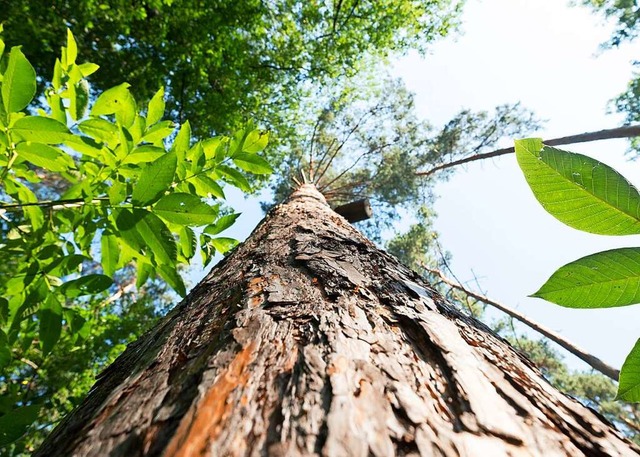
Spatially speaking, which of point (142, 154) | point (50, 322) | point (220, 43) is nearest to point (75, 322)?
point (50, 322)

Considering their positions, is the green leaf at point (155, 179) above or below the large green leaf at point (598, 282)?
above

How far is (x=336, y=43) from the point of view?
719cm

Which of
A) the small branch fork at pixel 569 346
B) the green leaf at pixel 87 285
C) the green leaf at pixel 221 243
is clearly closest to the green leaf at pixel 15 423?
the green leaf at pixel 87 285

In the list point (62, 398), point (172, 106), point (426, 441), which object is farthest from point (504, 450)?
point (172, 106)

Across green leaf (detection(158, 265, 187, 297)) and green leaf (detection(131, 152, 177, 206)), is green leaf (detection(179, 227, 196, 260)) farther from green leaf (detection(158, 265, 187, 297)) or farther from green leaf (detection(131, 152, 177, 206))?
green leaf (detection(131, 152, 177, 206))

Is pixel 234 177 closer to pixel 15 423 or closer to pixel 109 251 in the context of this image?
pixel 109 251

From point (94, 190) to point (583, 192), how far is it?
1.43 metres

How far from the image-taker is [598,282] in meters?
0.54

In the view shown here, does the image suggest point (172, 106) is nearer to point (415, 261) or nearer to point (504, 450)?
point (504, 450)

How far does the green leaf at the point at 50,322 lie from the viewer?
3.68ft

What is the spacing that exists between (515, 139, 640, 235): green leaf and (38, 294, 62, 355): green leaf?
4.62ft

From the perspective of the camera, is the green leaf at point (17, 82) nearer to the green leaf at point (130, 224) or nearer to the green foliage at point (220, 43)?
the green leaf at point (130, 224)

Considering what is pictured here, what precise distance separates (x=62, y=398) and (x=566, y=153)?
6310 millimetres

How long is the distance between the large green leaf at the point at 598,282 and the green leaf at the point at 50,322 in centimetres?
139
